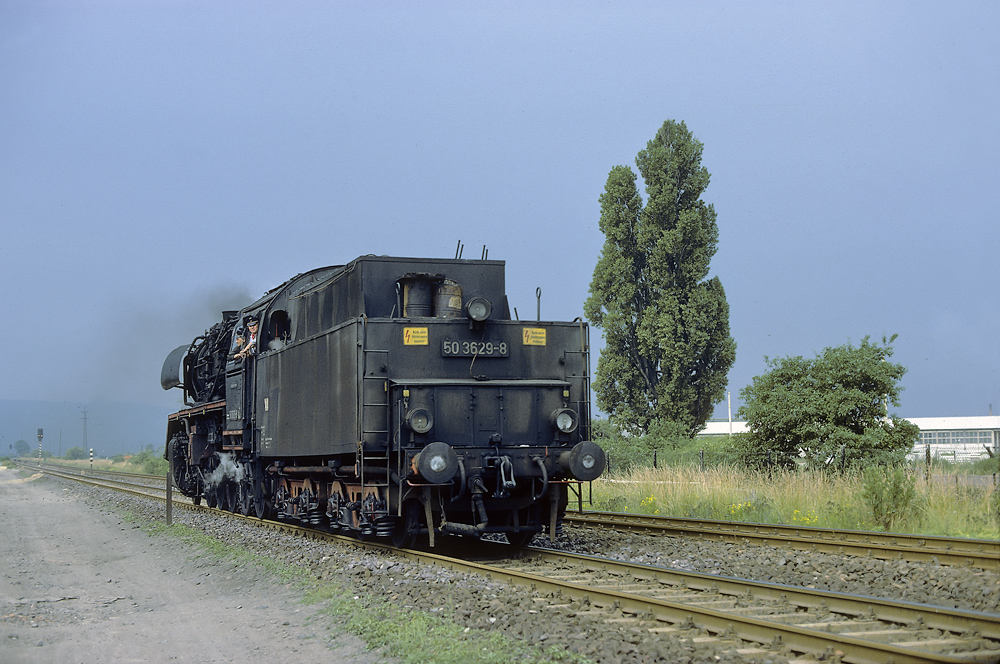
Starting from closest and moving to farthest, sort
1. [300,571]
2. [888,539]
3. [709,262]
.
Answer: [300,571] < [888,539] < [709,262]

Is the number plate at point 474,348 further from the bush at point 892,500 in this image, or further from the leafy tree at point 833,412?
the leafy tree at point 833,412

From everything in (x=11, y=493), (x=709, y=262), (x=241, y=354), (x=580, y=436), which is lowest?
(x=11, y=493)

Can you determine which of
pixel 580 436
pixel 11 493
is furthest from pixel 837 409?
pixel 11 493

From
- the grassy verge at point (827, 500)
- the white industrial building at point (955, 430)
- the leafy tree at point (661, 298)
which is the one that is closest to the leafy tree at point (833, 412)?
the grassy verge at point (827, 500)

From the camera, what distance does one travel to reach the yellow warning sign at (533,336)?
11375mm

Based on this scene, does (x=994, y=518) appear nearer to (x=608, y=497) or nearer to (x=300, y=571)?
(x=608, y=497)

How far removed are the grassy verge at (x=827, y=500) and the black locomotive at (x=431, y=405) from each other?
4847 millimetres

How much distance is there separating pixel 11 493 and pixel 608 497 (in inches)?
942

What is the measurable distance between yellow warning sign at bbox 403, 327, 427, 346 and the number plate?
25cm

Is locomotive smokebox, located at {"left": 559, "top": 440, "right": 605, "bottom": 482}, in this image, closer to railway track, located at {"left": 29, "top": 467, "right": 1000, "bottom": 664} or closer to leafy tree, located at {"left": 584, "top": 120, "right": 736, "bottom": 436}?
railway track, located at {"left": 29, "top": 467, "right": 1000, "bottom": 664}

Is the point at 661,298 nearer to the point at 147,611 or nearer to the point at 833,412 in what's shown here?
the point at 833,412

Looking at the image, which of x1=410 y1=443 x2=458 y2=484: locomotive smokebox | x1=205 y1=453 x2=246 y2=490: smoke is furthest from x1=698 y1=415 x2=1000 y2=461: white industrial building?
x1=410 y1=443 x2=458 y2=484: locomotive smokebox

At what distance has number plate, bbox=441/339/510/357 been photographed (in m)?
11.0

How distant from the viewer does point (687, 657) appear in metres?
6.02
